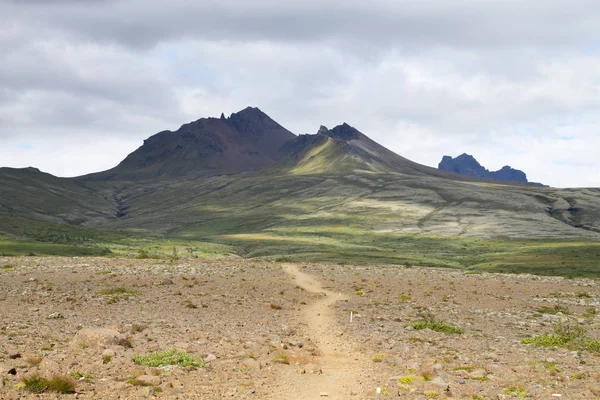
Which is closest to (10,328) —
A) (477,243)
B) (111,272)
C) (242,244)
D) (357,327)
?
(357,327)

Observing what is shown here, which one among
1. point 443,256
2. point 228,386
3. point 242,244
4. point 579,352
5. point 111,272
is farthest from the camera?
point 242,244

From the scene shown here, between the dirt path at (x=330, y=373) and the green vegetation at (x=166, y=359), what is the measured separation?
159 inches

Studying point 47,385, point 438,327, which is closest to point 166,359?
point 47,385

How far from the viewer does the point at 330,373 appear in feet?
71.7

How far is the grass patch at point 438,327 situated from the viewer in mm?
31358

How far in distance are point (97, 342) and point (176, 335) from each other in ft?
16.4

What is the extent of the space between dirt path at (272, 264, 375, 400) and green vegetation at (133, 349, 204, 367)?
159 inches

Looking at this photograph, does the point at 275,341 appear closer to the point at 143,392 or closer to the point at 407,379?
the point at 407,379

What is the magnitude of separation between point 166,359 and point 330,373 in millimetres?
6726

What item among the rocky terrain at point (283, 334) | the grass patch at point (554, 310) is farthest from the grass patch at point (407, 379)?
the grass patch at point (554, 310)

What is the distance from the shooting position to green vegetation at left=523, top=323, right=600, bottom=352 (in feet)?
88.9

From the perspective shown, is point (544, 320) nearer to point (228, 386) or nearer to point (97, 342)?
point (228, 386)

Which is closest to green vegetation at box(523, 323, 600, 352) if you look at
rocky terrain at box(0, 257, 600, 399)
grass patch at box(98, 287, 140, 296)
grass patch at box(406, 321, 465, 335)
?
rocky terrain at box(0, 257, 600, 399)

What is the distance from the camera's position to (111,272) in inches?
2067
